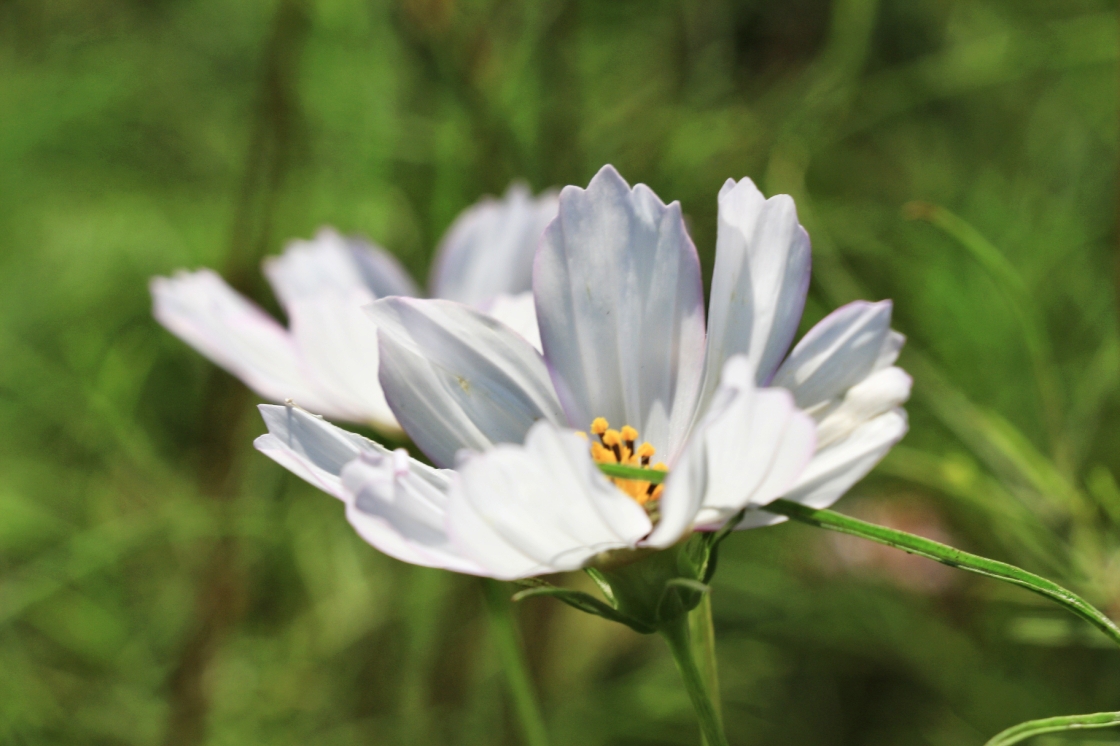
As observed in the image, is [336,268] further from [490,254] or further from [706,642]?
[706,642]

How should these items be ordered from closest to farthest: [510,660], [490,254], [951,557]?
[951,557]
[510,660]
[490,254]

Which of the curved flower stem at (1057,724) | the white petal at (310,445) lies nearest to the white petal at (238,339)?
the white petal at (310,445)

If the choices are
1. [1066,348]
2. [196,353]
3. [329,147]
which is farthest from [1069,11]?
[196,353]

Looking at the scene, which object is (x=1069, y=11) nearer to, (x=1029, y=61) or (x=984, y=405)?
(x=1029, y=61)

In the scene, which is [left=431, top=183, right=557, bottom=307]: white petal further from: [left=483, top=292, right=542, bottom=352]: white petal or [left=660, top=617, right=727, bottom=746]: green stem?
[left=660, top=617, right=727, bottom=746]: green stem

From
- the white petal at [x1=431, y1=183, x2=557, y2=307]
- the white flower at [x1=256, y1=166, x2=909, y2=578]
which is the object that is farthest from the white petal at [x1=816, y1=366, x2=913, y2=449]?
the white petal at [x1=431, y1=183, x2=557, y2=307]

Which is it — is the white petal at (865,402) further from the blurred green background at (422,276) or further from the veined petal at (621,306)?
the blurred green background at (422,276)

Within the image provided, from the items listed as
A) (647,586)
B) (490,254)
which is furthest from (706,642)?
(490,254)
